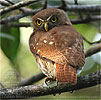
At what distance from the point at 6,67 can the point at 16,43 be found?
1.85ft

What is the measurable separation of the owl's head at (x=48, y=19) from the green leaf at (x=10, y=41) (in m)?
0.88

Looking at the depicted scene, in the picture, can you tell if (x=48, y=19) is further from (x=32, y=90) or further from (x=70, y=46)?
(x=32, y=90)

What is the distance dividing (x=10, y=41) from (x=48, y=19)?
1.36 metres

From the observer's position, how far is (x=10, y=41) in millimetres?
5602

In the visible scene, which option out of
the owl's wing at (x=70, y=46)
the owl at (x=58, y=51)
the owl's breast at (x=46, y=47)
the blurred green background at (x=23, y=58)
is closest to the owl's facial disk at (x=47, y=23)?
the owl at (x=58, y=51)

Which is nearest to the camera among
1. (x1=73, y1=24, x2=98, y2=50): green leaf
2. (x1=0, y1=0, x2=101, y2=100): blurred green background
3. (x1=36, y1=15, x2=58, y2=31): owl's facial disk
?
(x1=36, y1=15, x2=58, y2=31): owl's facial disk

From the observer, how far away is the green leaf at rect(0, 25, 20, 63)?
5.50m

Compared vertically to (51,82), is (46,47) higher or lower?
higher

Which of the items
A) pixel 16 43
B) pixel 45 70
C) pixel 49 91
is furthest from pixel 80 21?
pixel 49 91

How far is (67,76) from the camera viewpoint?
333 cm

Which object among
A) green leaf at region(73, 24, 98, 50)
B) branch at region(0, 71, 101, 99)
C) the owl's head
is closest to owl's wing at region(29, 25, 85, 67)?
branch at region(0, 71, 101, 99)

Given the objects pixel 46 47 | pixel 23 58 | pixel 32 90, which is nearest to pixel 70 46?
pixel 46 47

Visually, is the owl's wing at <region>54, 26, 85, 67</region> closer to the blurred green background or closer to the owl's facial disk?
the owl's facial disk

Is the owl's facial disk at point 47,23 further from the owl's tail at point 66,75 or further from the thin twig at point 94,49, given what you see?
the owl's tail at point 66,75
